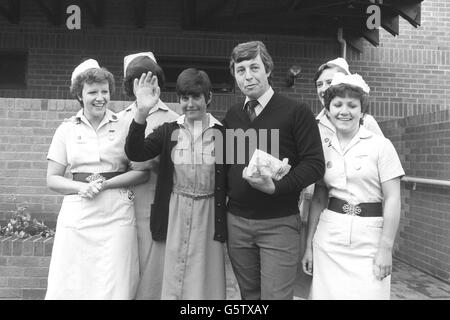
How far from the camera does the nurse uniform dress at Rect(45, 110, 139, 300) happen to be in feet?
8.85

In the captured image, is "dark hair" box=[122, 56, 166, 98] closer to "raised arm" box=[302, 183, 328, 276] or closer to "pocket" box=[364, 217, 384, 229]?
"raised arm" box=[302, 183, 328, 276]

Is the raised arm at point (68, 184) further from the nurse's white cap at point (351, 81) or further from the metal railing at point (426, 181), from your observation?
the metal railing at point (426, 181)

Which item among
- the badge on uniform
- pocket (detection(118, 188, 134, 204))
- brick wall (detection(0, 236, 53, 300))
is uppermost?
the badge on uniform

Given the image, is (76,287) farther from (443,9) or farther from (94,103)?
(443,9)

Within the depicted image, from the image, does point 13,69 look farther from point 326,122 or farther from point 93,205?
point 326,122

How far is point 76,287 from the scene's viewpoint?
269cm

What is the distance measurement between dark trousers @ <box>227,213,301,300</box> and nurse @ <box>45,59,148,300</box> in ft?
2.17

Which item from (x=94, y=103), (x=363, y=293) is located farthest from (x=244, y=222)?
(x=94, y=103)

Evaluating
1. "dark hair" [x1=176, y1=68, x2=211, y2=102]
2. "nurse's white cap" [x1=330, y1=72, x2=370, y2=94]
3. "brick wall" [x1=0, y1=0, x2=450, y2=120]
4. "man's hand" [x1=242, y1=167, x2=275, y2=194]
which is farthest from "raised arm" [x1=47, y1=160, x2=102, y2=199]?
"brick wall" [x1=0, y1=0, x2=450, y2=120]

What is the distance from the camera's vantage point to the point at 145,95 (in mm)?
2600

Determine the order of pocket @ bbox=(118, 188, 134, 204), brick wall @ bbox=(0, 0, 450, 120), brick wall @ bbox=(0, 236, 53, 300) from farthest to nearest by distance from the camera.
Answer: brick wall @ bbox=(0, 0, 450, 120)
brick wall @ bbox=(0, 236, 53, 300)
pocket @ bbox=(118, 188, 134, 204)

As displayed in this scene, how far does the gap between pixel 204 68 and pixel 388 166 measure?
5106 millimetres

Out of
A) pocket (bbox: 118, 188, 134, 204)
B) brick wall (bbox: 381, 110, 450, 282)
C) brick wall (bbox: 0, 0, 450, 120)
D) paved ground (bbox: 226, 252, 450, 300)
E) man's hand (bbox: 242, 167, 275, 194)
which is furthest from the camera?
brick wall (bbox: 0, 0, 450, 120)

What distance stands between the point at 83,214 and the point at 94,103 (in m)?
0.66
